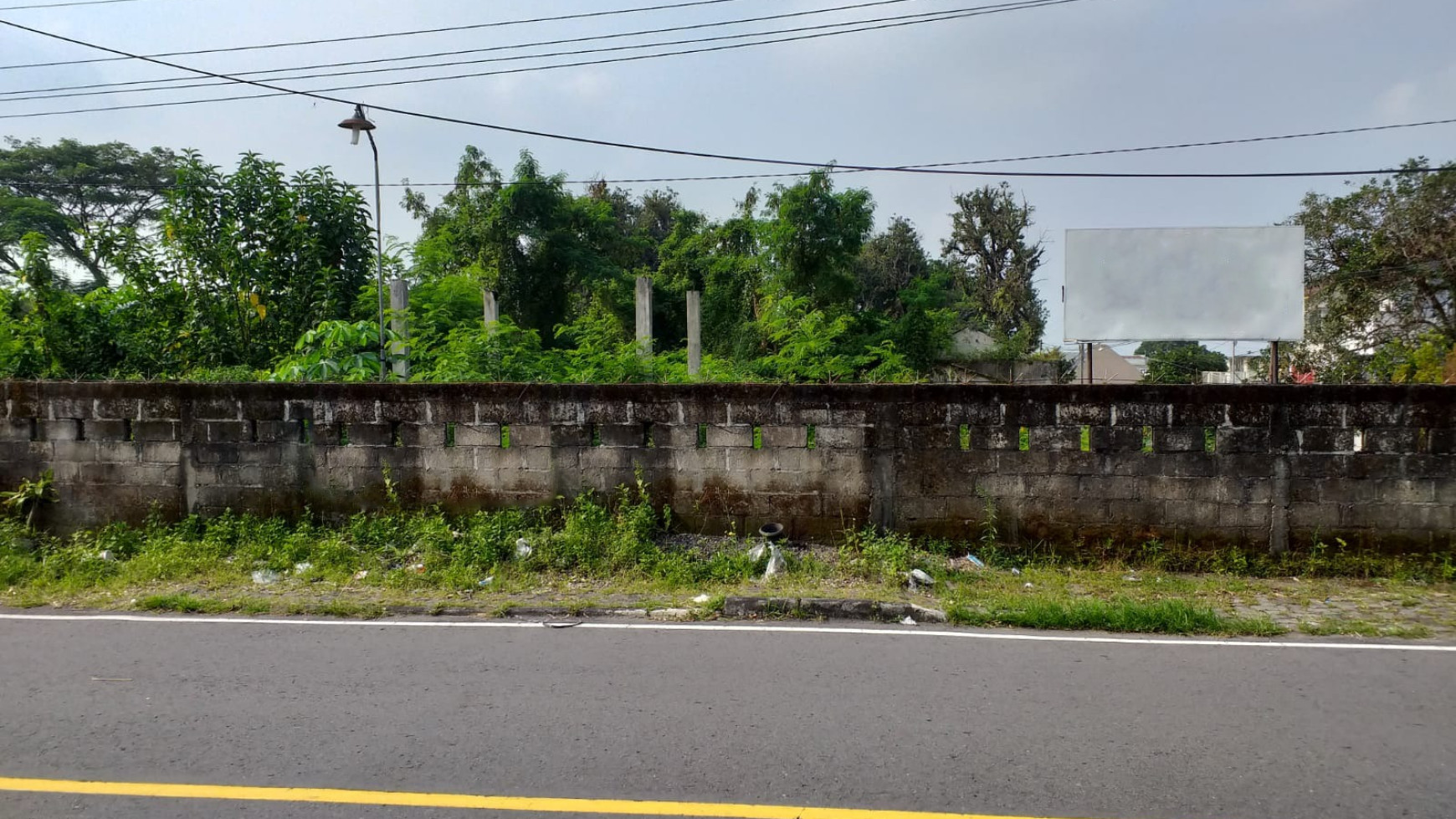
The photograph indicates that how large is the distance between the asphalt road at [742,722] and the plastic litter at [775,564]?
142 centimetres

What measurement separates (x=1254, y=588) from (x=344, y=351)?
9.64 meters

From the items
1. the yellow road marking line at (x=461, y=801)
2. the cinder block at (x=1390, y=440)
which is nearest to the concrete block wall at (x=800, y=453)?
the cinder block at (x=1390, y=440)

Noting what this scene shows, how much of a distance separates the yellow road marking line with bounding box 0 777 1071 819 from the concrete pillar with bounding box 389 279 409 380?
275 inches

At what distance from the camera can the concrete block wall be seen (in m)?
7.17

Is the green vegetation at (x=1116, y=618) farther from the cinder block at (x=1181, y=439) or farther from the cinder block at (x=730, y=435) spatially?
the cinder block at (x=730, y=435)

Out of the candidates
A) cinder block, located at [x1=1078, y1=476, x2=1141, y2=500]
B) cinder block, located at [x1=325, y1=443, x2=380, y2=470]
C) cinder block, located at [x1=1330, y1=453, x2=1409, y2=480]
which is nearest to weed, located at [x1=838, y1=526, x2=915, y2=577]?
cinder block, located at [x1=1078, y1=476, x2=1141, y2=500]

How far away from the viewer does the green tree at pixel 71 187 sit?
104 ft

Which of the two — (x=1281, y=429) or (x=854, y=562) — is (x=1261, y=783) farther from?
(x=1281, y=429)

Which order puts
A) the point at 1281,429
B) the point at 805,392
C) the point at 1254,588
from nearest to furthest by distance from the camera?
the point at 1254,588, the point at 1281,429, the point at 805,392

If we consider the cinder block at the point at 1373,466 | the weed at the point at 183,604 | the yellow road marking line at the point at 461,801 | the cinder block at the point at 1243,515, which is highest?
the cinder block at the point at 1373,466

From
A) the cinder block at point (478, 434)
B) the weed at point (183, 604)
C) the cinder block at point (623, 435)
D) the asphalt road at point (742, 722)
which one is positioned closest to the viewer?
the asphalt road at point (742, 722)

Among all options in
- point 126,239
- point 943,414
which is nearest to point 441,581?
point 943,414

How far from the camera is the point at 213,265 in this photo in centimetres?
1155

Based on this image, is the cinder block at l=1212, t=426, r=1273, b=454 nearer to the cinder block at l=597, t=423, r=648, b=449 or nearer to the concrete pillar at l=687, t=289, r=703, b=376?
the cinder block at l=597, t=423, r=648, b=449
